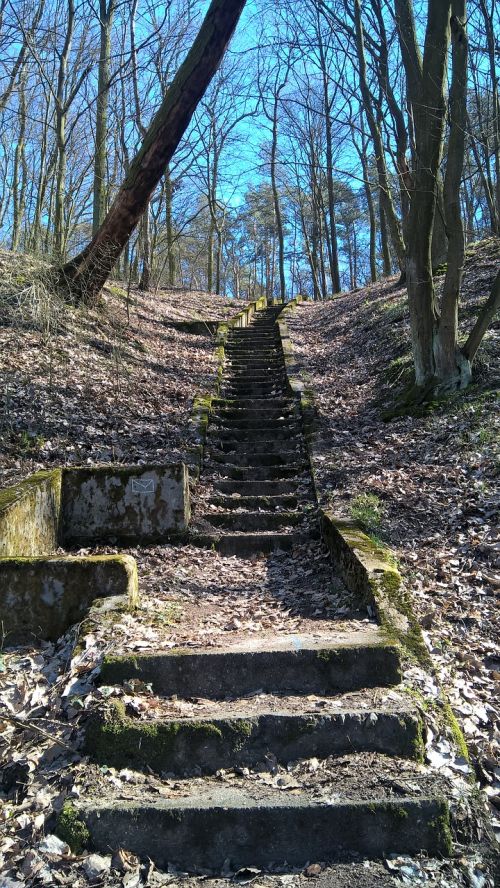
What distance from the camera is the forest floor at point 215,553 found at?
2629 mm

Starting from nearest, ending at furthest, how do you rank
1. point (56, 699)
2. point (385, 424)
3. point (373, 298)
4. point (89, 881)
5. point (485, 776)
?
point (89, 881)
point (485, 776)
point (56, 699)
point (385, 424)
point (373, 298)

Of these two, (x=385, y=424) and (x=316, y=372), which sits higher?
(x=316, y=372)

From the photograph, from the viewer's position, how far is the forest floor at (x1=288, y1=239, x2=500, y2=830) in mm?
3510

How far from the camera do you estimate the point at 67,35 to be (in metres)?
12.0

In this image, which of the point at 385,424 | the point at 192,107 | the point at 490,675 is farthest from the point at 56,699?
the point at 192,107

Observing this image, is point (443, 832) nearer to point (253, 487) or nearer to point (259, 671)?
point (259, 671)

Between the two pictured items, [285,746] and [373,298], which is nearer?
[285,746]

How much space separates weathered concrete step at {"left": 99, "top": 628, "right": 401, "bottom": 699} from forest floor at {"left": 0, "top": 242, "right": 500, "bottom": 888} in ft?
0.54

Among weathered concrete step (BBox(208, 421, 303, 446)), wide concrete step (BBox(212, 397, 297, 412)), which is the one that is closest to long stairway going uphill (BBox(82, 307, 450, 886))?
weathered concrete step (BBox(208, 421, 303, 446))

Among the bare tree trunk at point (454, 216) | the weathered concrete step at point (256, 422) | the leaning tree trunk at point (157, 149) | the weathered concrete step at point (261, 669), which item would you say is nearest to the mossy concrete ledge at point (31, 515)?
the weathered concrete step at point (261, 669)

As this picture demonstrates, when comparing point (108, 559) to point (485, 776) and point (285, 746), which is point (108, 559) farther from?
point (485, 776)

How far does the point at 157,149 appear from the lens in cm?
939

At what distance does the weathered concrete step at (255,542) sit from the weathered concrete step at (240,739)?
334cm

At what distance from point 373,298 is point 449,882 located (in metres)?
16.7
